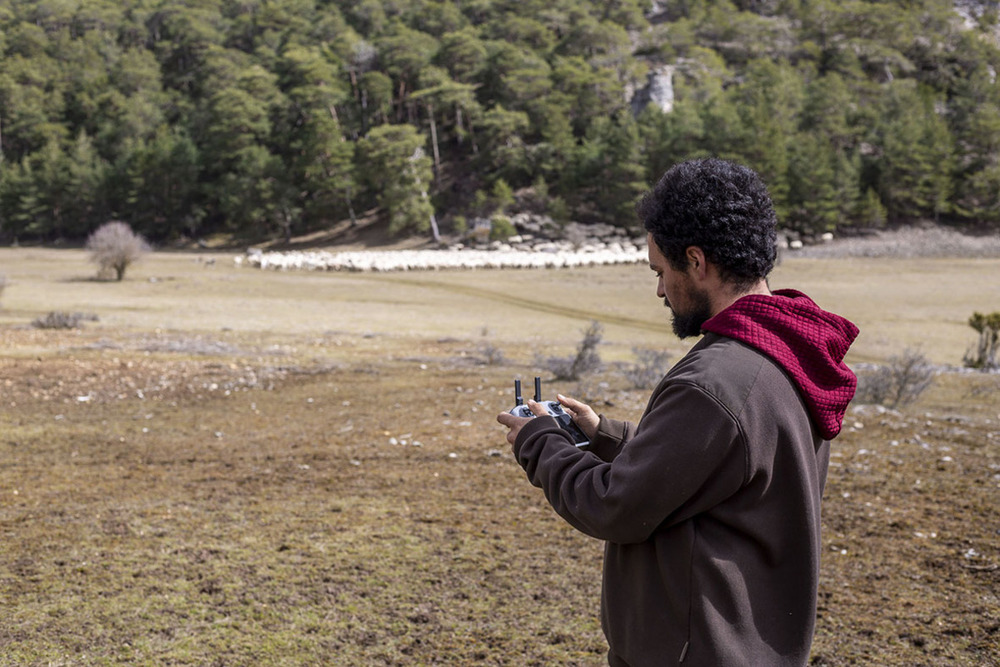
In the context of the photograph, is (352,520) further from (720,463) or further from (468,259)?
(468,259)

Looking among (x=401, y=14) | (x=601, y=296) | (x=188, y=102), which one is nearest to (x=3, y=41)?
(x=188, y=102)

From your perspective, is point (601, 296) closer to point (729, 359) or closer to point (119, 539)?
point (119, 539)

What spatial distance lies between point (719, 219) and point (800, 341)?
0.29m

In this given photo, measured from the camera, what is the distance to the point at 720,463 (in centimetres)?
161

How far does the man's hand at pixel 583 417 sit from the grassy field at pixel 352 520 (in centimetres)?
169

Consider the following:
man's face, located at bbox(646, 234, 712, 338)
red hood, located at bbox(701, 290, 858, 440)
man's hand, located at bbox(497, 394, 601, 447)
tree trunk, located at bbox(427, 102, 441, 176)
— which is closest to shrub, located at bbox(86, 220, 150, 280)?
man's hand, located at bbox(497, 394, 601, 447)

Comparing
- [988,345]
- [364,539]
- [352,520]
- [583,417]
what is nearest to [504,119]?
[988,345]

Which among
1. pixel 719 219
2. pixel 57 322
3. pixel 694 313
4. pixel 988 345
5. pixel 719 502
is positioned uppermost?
pixel 719 219

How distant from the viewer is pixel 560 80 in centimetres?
5884

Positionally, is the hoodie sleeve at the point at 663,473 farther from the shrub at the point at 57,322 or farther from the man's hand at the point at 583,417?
the shrub at the point at 57,322

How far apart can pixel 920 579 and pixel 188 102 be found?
8188 centimetres

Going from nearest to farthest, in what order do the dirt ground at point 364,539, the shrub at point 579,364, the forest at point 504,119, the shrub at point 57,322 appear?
the dirt ground at point 364,539 → the shrub at point 579,364 → the shrub at point 57,322 → the forest at point 504,119

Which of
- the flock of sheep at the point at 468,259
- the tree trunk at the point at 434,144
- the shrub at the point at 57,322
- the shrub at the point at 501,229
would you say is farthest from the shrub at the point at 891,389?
the tree trunk at the point at 434,144

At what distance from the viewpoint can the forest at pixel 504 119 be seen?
44719 millimetres
